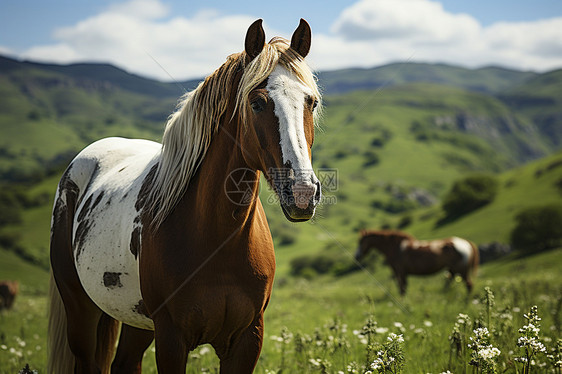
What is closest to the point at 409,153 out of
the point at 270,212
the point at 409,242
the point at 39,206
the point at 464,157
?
the point at 464,157

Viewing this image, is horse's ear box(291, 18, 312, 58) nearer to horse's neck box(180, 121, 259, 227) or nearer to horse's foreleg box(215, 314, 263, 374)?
horse's neck box(180, 121, 259, 227)

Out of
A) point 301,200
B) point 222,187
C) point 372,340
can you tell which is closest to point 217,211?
point 222,187

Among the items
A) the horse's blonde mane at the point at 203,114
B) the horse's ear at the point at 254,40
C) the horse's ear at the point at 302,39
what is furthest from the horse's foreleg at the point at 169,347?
the horse's ear at the point at 302,39

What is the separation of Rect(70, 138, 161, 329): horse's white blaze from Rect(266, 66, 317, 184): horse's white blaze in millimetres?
1450

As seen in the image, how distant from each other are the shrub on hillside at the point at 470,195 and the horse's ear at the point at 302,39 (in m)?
56.5

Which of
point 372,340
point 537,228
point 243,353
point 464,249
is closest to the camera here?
point 243,353

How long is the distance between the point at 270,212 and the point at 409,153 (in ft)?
221

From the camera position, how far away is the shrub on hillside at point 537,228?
3731 cm

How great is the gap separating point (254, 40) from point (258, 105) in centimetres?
49

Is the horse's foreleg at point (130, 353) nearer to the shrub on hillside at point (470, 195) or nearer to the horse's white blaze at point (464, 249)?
the horse's white blaze at point (464, 249)

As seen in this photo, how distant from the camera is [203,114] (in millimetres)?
3061

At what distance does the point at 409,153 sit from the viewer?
147m

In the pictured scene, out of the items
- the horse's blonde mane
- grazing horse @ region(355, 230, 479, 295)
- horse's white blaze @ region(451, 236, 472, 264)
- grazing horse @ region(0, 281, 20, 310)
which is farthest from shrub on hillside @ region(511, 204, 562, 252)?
the horse's blonde mane

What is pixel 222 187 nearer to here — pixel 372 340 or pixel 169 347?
pixel 169 347
